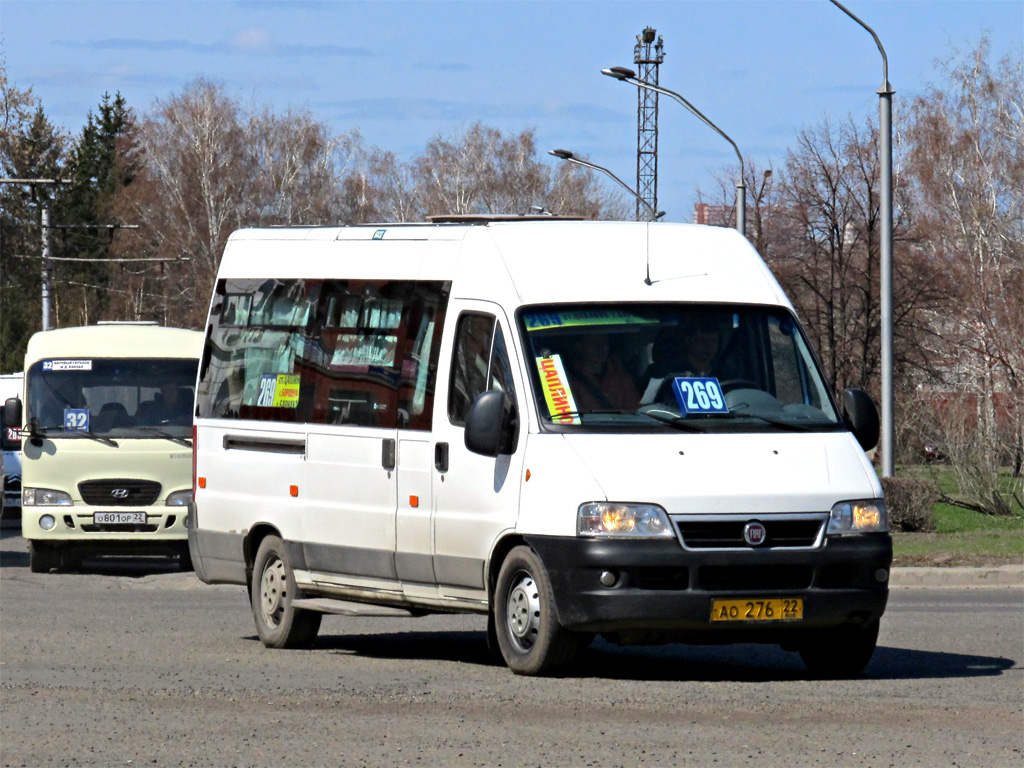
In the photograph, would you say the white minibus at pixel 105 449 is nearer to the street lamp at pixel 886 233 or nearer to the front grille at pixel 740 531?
the street lamp at pixel 886 233

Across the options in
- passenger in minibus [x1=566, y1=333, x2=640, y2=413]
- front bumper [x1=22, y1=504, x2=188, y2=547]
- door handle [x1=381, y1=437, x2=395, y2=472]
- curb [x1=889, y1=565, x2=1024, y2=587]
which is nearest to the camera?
passenger in minibus [x1=566, y1=333, x2=640, y2=413]

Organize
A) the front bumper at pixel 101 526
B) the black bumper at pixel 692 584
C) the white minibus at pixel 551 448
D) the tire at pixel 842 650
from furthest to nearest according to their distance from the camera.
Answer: the front bumper at pixel 101 526
the tire at pixel 842 650
the white minibus at pixel 551 448
the black bumper at pixel 692 584

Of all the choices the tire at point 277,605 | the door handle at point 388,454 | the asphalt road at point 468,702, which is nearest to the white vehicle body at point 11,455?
the asphalt road at point 468,702

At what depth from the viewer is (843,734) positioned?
27.6ft

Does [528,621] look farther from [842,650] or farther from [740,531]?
[842,650]

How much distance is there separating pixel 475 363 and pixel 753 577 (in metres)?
2.13

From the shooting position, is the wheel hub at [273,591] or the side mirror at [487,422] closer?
the side mirror at [487,422]

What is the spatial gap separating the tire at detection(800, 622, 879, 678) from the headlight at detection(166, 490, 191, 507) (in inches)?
448

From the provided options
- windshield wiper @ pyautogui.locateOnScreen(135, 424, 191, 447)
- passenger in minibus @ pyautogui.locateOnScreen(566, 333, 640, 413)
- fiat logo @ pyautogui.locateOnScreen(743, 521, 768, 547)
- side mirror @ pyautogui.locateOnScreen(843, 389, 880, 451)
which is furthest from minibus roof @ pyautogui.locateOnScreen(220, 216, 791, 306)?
Answer: windshield wiper @ pyautogui.locateOnScreen(135, 424, 191, 447)

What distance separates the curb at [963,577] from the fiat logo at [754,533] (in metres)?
8.98

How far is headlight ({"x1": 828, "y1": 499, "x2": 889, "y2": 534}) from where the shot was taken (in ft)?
34.1

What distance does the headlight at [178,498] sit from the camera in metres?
21.1

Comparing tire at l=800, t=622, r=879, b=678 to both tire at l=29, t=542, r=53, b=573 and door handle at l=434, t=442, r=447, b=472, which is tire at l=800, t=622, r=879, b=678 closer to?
door handle at l=434, t=442, r=447, b=472

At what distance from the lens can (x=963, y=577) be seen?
18.9 metres
